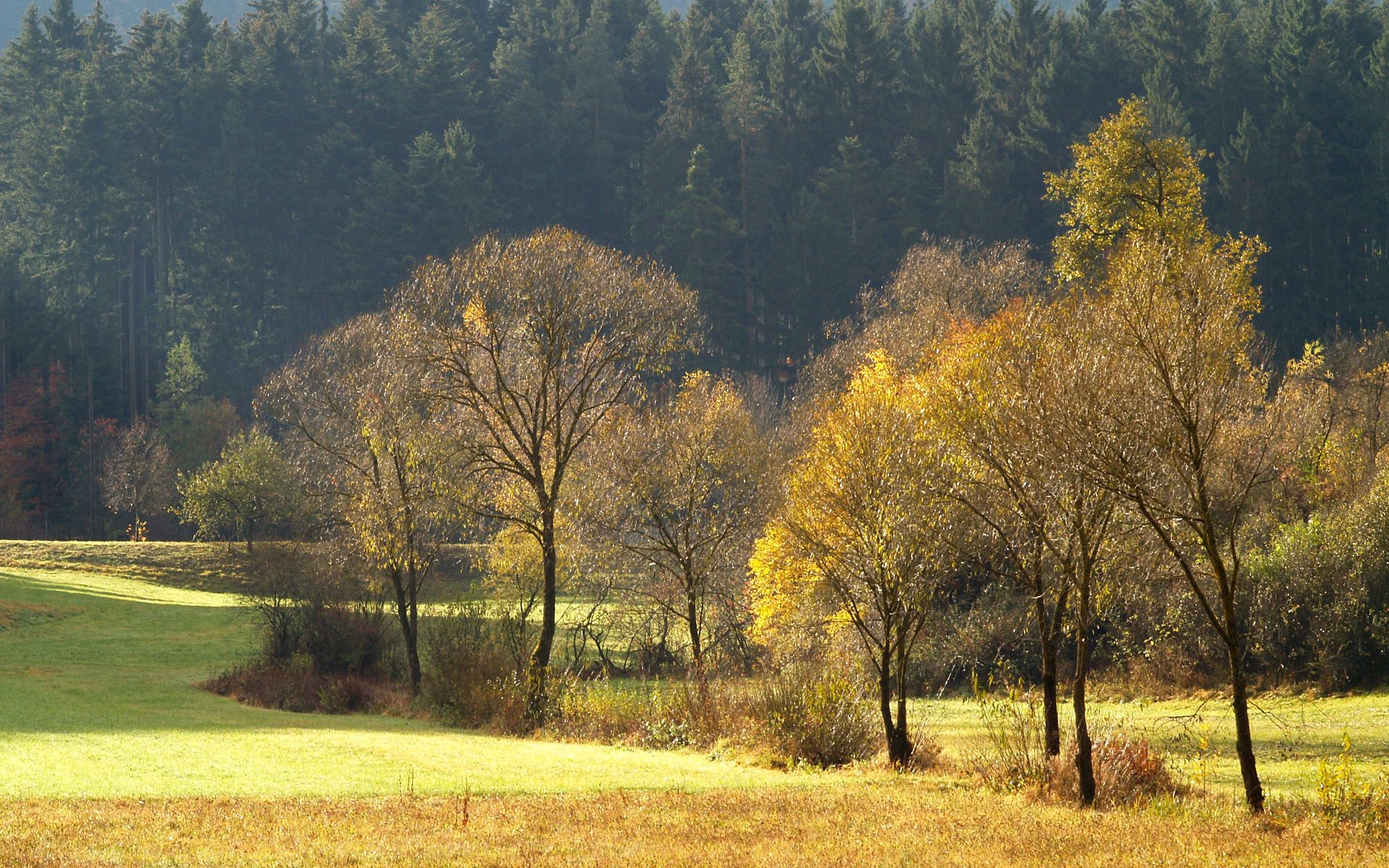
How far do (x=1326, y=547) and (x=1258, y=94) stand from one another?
55.8 meters

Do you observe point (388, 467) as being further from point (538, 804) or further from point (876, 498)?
point (538, 804)

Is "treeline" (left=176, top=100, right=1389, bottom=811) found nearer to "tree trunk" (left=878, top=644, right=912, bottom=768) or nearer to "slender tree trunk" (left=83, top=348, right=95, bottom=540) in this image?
"tree trunk" (left=878, top=644, right=912, bottom=768)

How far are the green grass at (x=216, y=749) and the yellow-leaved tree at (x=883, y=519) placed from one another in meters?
4.29

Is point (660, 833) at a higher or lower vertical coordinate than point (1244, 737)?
lower

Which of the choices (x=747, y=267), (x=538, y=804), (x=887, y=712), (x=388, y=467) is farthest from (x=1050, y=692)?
(x=747, y=267)

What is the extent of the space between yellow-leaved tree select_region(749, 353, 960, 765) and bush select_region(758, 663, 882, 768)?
21.9 inches

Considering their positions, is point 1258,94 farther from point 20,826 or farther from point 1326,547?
point 20,826

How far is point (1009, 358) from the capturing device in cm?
1939

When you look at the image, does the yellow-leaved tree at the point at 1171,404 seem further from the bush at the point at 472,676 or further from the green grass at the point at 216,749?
the bush at the point at 472,676

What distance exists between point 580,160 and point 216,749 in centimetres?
7720

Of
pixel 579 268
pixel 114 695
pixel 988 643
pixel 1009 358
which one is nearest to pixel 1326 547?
pixel 988 643

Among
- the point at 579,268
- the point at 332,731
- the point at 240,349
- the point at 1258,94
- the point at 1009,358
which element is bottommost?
the point at 332,731

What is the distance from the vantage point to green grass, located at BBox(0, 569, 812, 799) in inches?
720

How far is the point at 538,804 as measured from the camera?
16656mm
